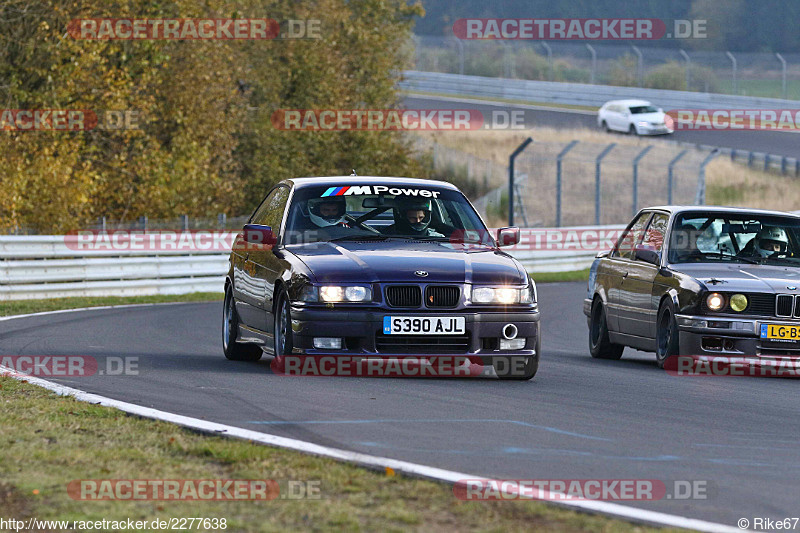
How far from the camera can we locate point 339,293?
9.76m

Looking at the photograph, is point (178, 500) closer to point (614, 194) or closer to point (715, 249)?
point (715, 249)

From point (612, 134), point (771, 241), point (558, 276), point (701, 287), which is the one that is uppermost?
point (771, 241)

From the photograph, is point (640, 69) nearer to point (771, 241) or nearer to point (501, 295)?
point (771, 241)

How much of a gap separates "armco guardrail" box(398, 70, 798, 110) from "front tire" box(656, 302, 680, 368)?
41.3 metres

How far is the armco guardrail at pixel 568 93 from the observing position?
5391 centimetres

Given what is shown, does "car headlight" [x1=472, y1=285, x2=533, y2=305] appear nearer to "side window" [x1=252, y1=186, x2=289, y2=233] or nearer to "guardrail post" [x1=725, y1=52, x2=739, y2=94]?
"side window" [x1=252, y1=186, x2=289, y2=233]

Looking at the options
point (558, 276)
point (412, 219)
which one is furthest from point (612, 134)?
point (412, 219)

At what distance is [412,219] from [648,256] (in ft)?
9.10

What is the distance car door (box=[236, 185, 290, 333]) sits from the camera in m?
10.7

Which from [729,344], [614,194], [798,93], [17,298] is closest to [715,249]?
[729,344]

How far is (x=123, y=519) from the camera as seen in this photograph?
509cm

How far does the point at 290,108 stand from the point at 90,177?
497 inches

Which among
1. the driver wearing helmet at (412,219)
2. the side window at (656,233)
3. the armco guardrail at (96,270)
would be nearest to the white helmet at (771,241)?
the side window at (656,233)

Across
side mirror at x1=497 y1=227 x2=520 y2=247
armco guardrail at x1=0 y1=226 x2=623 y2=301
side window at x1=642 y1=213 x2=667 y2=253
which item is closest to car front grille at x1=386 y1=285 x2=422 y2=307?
side mirror at x1=497 y1=227 x2=520 y2=247
